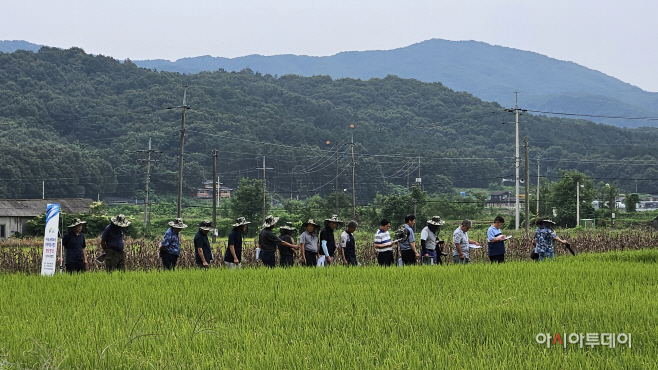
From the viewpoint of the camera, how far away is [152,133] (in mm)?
78250

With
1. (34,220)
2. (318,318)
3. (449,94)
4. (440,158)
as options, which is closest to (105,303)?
(318,318)

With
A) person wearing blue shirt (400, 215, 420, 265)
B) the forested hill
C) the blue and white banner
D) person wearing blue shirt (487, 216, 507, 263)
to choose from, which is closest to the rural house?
the forested hill

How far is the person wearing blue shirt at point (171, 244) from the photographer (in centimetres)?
1270

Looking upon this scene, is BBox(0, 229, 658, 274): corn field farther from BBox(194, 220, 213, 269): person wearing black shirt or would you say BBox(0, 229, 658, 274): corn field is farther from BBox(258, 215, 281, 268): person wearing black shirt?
BBox(258, 215, 281, 268): person wearing black shirt

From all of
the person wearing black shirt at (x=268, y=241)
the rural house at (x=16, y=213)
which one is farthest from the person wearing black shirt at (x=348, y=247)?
the rural house at (x=16, y=213)

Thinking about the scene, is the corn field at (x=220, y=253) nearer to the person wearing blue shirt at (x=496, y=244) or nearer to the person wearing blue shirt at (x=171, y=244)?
the person wearing blue shirt at (x=171, y=244)

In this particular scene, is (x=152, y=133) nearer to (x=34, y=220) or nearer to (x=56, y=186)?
(x=56, y=186)

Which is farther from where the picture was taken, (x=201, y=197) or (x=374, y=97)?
(x=374, y=97)

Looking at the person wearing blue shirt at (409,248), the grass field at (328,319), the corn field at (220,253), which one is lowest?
the corn field at (220,253)

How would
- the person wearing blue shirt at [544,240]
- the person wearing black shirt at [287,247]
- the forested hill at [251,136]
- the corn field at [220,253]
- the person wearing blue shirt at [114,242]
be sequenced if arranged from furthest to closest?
the forested hill at [251,136], the corn field at [220,253], the person wearing blue shirt at [544,240], the person wearing black shirt at [287,247], the person wearing blue shirt at [114,242]

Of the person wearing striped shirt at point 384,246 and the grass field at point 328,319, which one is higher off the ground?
the person wearing striped shirt at point 384,246

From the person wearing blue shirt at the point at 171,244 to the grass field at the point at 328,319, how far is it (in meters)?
1.24

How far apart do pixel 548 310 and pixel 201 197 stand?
2681 inches

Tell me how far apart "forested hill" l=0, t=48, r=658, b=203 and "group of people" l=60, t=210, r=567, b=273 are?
51.7 meters
